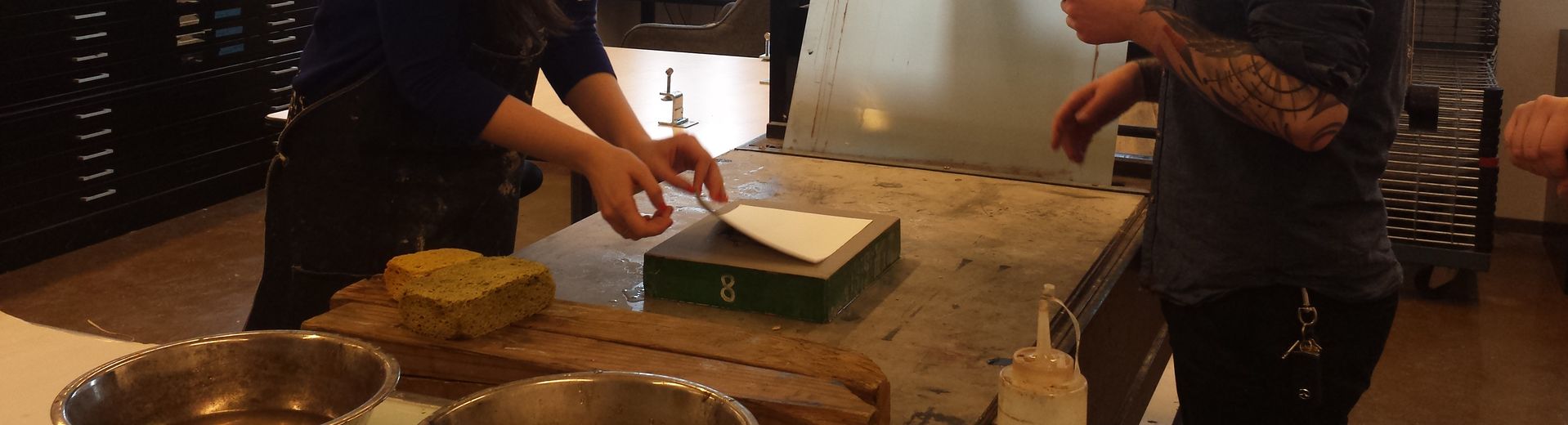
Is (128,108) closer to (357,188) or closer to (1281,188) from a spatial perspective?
(357,188)

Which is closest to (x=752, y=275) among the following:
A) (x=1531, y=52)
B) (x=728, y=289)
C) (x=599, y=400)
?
(x=728, y=289)

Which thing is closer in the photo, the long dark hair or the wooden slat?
the wooden slat

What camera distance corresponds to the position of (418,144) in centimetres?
153

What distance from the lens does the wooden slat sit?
3.24ft

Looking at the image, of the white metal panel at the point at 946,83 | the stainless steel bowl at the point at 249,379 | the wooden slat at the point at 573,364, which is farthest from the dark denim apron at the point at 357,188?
the white metal panel at the point at 946,83

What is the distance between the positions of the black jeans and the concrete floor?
162 cm

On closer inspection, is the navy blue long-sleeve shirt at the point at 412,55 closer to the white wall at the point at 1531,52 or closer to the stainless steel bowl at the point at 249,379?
the stainless steel bowl at the point at 249,379

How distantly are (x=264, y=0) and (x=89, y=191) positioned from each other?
3.00 feet

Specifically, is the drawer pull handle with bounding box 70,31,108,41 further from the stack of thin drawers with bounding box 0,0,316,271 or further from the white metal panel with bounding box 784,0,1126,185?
the white metal panel with bounding box 784,0,1126,185

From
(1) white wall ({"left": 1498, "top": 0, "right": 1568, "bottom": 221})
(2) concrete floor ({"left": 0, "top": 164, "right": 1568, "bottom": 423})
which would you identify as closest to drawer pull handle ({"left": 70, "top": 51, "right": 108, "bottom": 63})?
(2) concrete floor ({"left": 0, "top": 164, "right": 1568, "bottom": 423})

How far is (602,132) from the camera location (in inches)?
66.2

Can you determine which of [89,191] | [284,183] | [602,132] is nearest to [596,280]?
[602,132]

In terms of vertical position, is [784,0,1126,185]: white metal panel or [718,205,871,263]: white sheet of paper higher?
[784,0,1126,185]: white metal panel

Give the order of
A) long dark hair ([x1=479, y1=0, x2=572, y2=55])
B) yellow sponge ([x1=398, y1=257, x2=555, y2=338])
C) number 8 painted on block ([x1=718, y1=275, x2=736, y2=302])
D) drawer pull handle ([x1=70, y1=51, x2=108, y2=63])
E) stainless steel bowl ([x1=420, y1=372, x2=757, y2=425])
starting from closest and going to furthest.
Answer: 1. stainless steel bowl ([x1=420, y1=372, x2=757, y2=425])
2. yellow sponge ([x1=398, y1=257, x2=555, y2=338])
3. number 8 painted on block ([x1=718, y1=275, x2=736, y2=302])
4. long dark hair ([x1=479, y1=0, x2=572, y2=55])
5. drawer pull handle ([x1=70, y1=51, x2=108, y2=63])
